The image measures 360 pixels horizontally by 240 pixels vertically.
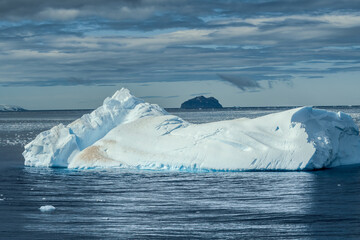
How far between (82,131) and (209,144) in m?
7.61

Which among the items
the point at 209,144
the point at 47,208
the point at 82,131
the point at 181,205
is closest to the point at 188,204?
the point at 181,205

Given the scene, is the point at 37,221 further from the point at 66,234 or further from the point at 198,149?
the point at 198,149

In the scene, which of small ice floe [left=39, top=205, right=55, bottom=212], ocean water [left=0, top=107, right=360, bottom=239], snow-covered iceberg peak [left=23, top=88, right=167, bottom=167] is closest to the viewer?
ocean water [left=0, top=107, right=360, bottom=239]

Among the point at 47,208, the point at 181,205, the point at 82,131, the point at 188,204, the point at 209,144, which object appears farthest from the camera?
the point at 82,131

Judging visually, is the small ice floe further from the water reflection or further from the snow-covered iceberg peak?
the snow-covered iceberg peak

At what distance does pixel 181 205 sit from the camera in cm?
1712

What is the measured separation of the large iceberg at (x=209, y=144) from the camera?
24859mm

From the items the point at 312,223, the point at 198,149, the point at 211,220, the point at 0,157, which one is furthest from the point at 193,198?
the point at 0,157

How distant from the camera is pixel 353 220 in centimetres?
1470

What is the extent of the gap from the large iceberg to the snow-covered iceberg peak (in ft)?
0.17

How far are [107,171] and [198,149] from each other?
4.35 m

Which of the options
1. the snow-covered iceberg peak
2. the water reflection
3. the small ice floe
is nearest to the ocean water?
the water reflection

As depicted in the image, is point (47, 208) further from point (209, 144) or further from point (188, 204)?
point (209, 144)

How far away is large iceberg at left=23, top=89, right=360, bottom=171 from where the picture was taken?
81.6 feet
